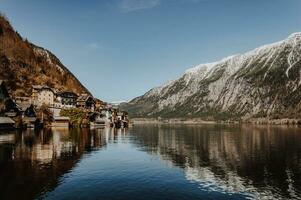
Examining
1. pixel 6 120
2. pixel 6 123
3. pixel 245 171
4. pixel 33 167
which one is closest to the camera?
pixel 33 167

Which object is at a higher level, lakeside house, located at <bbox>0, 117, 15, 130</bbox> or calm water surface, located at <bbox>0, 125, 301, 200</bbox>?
lakeside house, located at <bbox>0, 117, 15, 130</bbox>

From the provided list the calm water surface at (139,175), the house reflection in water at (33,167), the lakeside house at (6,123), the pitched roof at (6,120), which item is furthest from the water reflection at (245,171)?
the pitched roof at (6,120)

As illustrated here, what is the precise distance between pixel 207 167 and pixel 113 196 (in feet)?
100.0

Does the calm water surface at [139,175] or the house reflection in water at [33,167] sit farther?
the calm water surface at [139,175]

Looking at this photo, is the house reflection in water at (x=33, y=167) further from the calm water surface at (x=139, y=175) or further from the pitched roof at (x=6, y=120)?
the pitched roof at (x=6, y=120)

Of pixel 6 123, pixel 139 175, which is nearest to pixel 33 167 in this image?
pixel 139 175

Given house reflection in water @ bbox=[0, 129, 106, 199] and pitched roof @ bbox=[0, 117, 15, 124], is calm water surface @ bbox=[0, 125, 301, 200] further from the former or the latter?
pitched roof @ bbox=[0, 117, 15, 124]

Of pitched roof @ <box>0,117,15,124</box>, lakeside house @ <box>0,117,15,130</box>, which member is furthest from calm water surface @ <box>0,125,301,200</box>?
pitched roof @ <box>0,117,15,124</box>

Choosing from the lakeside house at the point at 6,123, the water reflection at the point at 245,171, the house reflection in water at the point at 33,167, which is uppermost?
the lakeside house at the point at 6,123

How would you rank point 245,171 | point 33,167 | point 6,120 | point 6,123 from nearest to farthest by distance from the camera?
point 33,167 < point 245,171 < point 6,123 < point 6,120

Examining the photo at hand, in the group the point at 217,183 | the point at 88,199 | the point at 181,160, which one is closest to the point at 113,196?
the point at 88,199

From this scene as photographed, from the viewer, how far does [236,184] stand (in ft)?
177

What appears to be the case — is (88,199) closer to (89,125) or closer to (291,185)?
(291,185)

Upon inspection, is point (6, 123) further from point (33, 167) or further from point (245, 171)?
point (245, 171)
